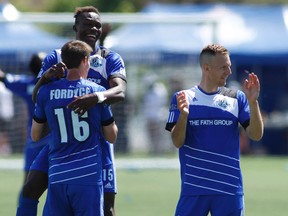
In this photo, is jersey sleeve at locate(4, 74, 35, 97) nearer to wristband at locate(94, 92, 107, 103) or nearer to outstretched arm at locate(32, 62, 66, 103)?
outstretched arm at locate(32, 62, 66, 103)

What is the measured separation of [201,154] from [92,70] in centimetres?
137

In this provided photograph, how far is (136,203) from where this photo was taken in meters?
14.5

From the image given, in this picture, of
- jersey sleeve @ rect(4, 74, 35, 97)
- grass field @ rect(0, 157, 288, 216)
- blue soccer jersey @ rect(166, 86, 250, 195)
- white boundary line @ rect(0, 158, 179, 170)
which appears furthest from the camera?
white boundary line @ rect(0, 158, 179, 170)

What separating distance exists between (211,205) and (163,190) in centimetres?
829

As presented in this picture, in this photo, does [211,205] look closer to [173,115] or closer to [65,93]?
[173,115]

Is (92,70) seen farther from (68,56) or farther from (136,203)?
(136,203)

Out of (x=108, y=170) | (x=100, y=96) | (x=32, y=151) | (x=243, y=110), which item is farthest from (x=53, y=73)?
(x=32, y=151)

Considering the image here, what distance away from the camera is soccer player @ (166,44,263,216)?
27.2 ft

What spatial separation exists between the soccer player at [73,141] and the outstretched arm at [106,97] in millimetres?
67

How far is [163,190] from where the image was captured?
1659 cm

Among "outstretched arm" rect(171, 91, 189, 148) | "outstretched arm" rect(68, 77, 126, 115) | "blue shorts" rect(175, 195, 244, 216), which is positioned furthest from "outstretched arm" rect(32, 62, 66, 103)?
"blue shorts" rect(175, 195, 244, 216)

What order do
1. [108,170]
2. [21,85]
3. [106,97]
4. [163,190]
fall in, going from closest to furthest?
1. [106,97]
2. [108,170]
3. [21,85]
4. [163,190]

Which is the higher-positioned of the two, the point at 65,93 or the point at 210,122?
the point at 65,93

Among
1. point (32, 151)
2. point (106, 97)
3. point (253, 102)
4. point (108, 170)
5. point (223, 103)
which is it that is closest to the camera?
point (253, 102)
